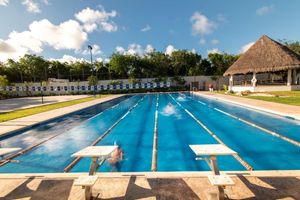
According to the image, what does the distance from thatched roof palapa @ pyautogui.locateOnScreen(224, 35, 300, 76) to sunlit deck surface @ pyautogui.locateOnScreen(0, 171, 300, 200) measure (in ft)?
69.0

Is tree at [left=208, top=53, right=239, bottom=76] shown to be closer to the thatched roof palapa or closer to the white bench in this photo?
the thatched roof palapa

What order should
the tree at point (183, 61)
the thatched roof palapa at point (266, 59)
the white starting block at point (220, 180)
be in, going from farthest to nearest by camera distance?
the tree at point (183, 61)
the thatched roof palapa at point (266, 59)
the white starting block at point (220, 180)

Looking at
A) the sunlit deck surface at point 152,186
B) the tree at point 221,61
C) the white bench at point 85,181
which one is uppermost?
the tree at point 221,61

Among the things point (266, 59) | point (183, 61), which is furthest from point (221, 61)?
point (266, 59)

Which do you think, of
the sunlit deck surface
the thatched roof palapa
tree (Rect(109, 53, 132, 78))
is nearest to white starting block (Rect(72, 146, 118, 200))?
the sunlit deck surface

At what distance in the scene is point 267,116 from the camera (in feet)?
30.5

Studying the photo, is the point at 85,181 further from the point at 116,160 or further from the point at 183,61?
the point at 183,61

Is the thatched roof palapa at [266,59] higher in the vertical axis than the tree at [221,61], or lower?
lower

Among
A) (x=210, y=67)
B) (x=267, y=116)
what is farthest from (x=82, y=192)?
(x=210, y=67)

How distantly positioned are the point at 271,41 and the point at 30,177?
90.7 feet

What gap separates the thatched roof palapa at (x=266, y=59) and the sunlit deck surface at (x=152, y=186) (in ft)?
69.0

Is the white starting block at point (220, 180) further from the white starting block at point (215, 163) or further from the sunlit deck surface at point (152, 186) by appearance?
the sunlit deck surface at point (152, 186)

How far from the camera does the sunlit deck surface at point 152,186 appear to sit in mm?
2770

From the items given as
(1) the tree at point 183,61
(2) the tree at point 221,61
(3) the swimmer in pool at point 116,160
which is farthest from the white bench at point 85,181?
(2) the tree at point 221,61
